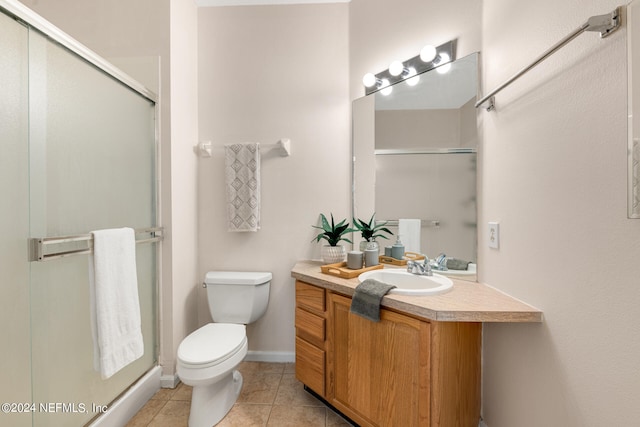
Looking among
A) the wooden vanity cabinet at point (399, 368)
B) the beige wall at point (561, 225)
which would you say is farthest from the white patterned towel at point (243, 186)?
the beige wall at point (561, 225)

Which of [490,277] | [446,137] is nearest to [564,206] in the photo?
[490,277]

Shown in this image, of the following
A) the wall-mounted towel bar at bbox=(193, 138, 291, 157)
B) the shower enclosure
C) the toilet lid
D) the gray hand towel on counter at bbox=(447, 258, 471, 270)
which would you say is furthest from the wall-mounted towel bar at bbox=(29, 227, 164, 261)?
the gray hand towel on counter at bbox=(447, 258, 471, 270)

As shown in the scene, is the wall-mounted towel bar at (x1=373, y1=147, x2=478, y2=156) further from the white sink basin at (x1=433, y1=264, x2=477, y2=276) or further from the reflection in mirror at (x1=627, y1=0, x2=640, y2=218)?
the reflection in mirror at (x1=627, y1=0, x2=640, y2=218)

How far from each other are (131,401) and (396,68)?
2.52 m

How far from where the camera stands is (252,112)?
7.05ft

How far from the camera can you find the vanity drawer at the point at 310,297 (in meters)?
1.56

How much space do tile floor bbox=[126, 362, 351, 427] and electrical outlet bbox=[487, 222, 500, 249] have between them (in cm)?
121

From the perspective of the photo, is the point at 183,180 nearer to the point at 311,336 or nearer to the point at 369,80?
the point at 311,336

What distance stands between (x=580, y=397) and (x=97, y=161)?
7.23 feet

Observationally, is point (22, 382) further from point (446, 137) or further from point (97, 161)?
point (446, 137)

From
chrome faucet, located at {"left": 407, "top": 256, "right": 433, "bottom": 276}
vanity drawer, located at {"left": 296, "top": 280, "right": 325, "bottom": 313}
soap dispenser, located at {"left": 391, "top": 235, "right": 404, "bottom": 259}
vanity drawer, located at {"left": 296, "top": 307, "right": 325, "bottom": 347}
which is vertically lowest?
vanity drawer, located at {"left": 296, "top": 307, "right": 325, "bottom": 347}

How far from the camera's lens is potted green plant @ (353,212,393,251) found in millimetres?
1769

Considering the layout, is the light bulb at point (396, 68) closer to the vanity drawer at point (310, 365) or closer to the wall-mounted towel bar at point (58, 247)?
the vanity drawer at point (310, 365)

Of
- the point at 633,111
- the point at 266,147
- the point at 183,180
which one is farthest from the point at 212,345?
the point at 633,111
